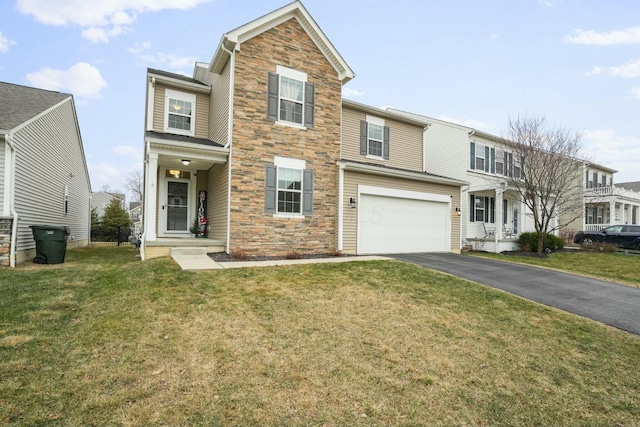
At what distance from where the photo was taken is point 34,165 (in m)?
11.4

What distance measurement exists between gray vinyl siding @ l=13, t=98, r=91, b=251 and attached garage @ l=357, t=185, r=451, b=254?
36.2ft

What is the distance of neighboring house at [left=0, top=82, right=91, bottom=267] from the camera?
9234 millimetres

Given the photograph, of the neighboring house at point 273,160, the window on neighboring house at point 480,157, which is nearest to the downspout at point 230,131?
the neighboring house at point 273,160

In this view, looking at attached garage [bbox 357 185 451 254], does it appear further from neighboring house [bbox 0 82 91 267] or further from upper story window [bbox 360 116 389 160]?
neighboring house [bbox 0 82 91 267]

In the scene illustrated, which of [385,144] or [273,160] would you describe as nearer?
[273,160]

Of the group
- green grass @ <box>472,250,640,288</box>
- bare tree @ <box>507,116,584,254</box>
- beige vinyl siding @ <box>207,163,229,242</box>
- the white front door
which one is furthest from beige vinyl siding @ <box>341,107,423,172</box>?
the white front door

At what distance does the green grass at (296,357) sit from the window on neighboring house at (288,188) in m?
4.42

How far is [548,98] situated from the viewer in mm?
16531

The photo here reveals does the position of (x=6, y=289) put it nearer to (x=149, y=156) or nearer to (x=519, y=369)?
(x=149, y=156)

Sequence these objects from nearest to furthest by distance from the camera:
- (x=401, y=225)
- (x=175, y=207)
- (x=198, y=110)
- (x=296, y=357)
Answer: (x=296, y=357)
(x=175, y=207)
(x=198, y=110)
(x=401, y=225)

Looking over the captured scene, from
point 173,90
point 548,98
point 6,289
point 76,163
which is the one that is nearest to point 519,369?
point 6,289

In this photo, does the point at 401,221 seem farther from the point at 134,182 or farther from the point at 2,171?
the point at 134,182

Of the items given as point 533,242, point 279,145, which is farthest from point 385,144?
point 533,242

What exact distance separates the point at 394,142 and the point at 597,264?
9.48 meters
